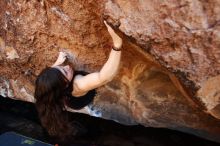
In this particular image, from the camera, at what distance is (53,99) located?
188 centimetres

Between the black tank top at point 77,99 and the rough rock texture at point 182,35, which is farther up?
the rough rock texture at point 182,35

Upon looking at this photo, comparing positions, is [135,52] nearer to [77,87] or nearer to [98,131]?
[77,87]

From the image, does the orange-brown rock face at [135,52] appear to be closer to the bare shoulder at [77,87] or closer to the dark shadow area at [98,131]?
the bare shoulder at [77,87]

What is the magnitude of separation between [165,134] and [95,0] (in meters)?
0.99

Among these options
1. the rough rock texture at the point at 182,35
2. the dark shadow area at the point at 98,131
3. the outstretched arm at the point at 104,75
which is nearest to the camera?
the rough rock texture at the point at 182,35

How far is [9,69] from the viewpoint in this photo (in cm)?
230

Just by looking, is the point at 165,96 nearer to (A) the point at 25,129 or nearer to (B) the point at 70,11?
(B) the point at 70,11

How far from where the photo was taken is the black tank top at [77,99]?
198 cm

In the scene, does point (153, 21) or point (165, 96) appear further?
point (165, 96)

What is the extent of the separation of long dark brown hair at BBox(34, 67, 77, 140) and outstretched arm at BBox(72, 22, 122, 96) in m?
0.06

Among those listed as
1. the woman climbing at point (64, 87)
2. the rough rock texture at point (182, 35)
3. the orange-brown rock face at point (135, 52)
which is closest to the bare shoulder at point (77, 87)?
the woman climbing at point (64, 87)

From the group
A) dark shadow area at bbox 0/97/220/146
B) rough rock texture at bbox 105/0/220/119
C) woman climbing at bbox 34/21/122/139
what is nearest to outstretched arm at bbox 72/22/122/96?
woman climbing at bbox 34/21/122/139

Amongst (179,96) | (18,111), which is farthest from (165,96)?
(18,111)

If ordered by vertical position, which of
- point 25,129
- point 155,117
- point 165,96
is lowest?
point 25,129
